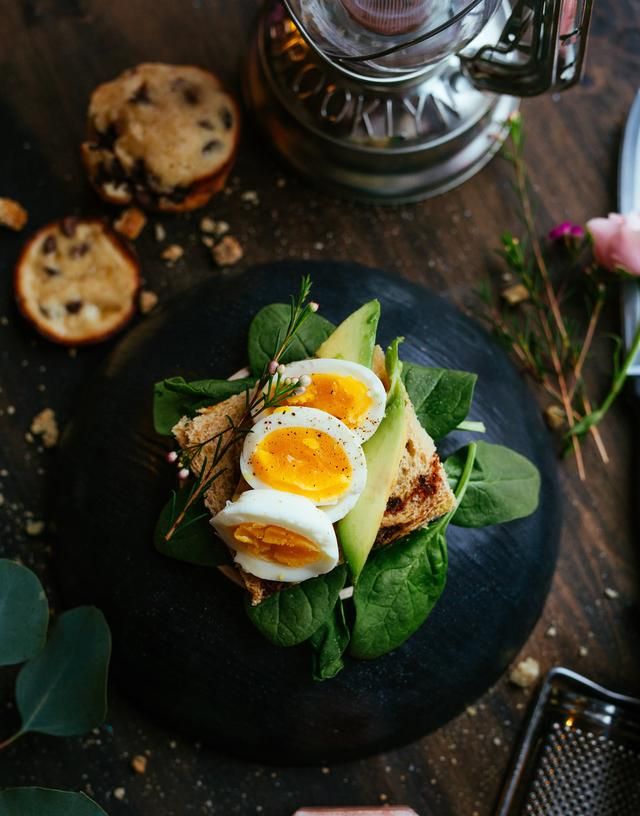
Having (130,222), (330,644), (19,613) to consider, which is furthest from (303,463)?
(130,222)

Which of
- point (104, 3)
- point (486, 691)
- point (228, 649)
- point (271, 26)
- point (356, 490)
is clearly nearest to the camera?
point (356, 490)

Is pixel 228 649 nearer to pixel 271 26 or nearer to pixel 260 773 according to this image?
pixel 260 773

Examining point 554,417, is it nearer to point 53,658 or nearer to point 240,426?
point 240,426

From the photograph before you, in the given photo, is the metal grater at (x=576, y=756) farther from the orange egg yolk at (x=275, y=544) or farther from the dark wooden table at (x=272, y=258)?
the orange egg yolk at (x=275, y=544)

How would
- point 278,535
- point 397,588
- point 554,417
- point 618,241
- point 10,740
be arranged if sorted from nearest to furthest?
point 278,535
point 397,588
point 10,740
point 618,241
point 554,417

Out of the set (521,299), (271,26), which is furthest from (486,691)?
(271,26)

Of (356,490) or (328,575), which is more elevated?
(356,490)
